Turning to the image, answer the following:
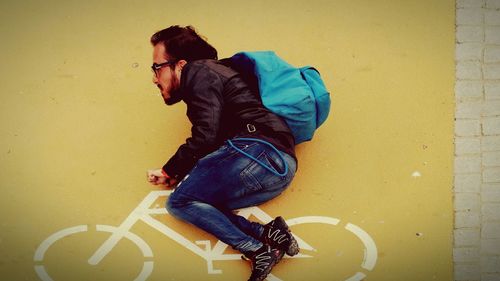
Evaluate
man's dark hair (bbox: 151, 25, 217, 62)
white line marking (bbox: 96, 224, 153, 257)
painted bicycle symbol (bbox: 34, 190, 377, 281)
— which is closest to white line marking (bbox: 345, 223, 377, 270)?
painted bicycle symbol (bbox: 34, 190, 377, 281)

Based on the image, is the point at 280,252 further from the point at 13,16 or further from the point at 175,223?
the point at 13,16

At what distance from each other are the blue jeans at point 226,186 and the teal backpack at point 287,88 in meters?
0.30

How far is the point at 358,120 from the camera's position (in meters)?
4.75

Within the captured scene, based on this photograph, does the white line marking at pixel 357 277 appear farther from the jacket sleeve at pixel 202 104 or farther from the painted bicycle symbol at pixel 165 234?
the jacket sleeve at pixel 202 104

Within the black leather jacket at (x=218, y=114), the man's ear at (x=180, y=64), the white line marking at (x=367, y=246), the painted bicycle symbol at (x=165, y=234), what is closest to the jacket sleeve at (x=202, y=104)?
the black leather jacket at (x=218, y=114)

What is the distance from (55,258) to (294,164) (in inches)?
77.2

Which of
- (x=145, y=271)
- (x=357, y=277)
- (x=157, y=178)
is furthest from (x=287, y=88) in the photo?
(x=145, y=271)

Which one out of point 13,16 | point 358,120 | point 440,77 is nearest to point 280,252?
point 358,120

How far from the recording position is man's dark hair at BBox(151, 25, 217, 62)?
4090mm

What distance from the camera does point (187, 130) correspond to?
4750mm

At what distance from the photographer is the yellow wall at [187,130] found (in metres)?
4.36

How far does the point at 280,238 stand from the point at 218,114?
1049 millimetres

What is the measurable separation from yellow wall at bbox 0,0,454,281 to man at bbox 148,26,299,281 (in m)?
0.28

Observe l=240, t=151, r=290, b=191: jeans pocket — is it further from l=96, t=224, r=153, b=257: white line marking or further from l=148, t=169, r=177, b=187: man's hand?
l=96, t=224, r=153, b=257: white line marking
